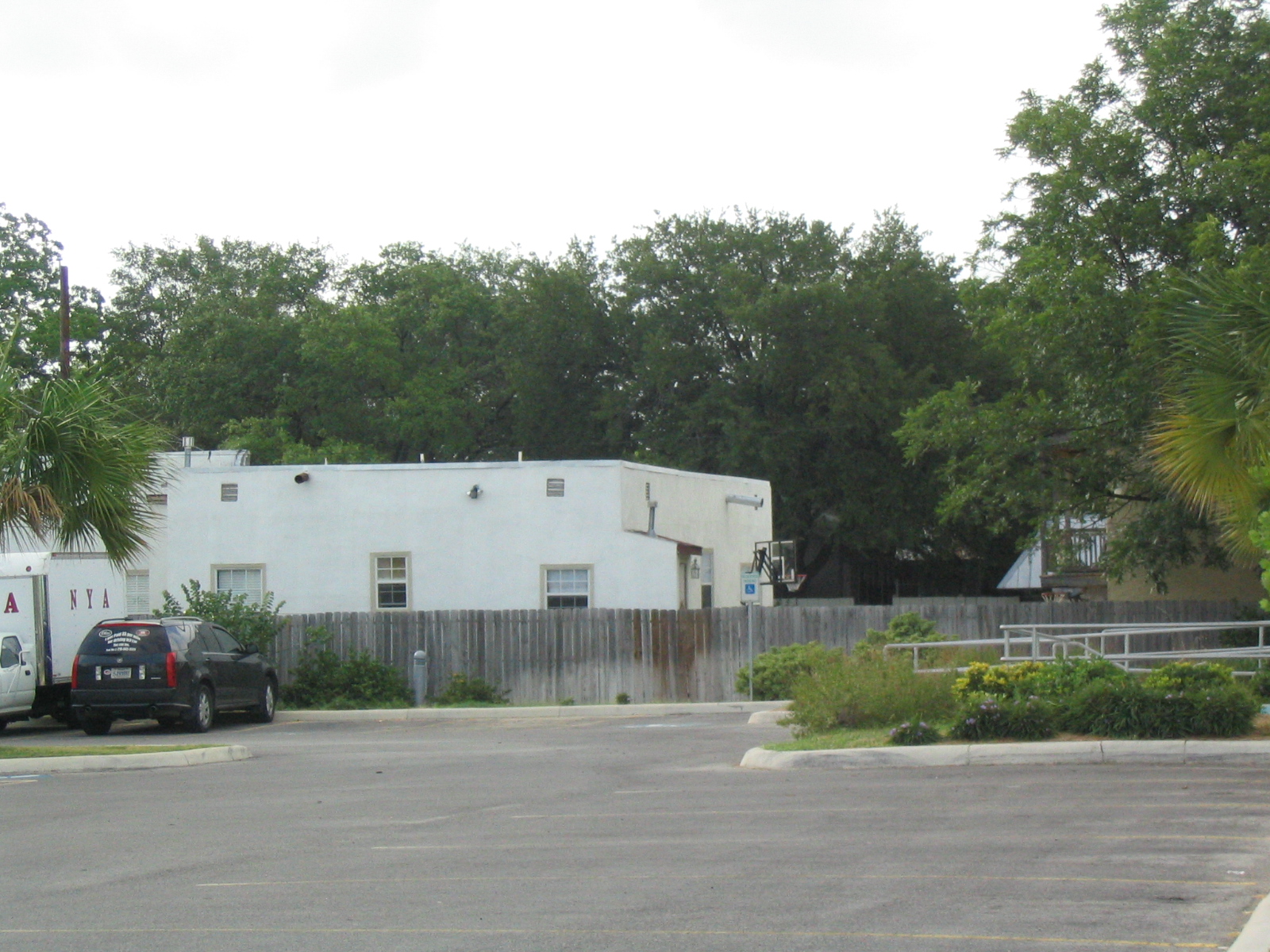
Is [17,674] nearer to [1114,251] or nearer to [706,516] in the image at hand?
[706,516]

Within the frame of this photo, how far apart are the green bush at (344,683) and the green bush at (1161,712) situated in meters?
15.9

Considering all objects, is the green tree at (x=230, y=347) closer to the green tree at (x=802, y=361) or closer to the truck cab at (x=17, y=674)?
the green tree at (x=802, y=361)

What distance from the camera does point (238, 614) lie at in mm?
28094

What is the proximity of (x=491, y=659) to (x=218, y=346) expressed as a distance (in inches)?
1216

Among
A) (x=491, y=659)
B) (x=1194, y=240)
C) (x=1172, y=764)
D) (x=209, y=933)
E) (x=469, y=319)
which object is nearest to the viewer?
(x=209, y=933)

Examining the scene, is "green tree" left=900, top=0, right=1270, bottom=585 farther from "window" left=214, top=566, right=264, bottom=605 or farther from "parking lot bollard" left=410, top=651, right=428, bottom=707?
"window" left=214, top=566, right=264, bottom=605

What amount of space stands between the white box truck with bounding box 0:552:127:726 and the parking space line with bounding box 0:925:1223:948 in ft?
51.2

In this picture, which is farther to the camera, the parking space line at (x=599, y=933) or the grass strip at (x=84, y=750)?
the grass strip at (x=84, y=750)

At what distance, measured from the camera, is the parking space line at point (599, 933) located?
6.91 m

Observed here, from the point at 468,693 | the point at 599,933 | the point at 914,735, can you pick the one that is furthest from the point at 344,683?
the point at 599,933

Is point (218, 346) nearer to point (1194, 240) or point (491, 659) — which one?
point (491, 659)

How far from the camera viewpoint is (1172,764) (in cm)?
1353

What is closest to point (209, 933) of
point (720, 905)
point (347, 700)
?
point (720, 905)

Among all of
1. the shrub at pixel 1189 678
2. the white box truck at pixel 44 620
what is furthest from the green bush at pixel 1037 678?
the white box truck at pixel 44 620
